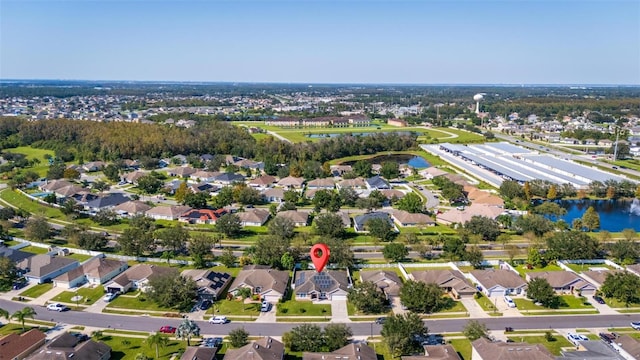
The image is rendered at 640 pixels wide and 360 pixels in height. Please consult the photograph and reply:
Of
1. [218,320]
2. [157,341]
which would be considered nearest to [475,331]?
[218,320]

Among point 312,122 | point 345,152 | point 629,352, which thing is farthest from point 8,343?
point 312,122

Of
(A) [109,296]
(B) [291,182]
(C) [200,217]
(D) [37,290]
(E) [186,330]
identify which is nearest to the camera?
(E) [186,330]

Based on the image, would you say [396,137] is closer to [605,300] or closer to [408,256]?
[408,256]

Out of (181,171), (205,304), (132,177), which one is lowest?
(205,304)

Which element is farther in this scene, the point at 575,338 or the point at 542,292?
the point at 542,292

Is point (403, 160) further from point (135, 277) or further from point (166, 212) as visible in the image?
point (135, 277)

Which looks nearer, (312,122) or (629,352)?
(629,352)

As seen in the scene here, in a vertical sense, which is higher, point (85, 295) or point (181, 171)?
point (181, 171)
